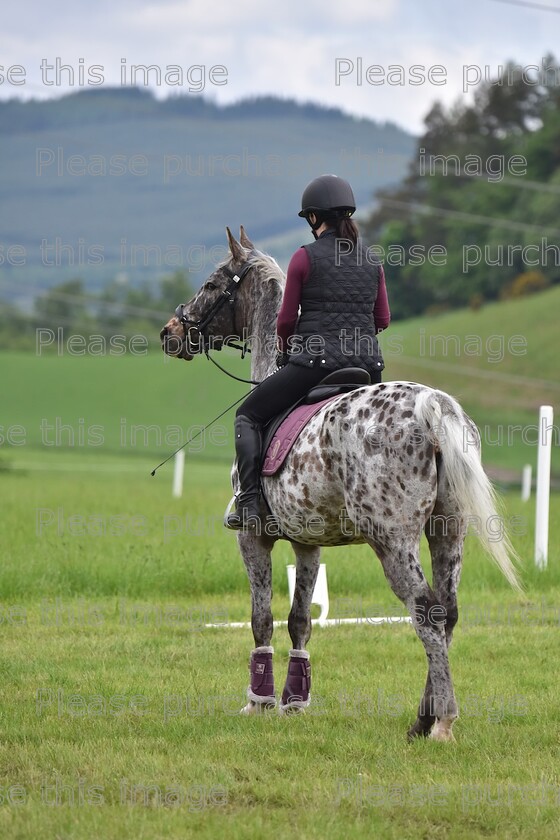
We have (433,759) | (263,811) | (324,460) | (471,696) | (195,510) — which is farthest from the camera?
(195,510)

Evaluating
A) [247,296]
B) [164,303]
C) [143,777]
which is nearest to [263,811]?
[143,777]

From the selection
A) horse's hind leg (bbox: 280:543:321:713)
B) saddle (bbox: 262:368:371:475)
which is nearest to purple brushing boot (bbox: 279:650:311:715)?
horse's hind leg (bbox: 280:543:321:713)

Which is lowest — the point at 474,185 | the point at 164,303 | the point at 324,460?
the point at 324,460

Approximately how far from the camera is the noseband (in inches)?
299

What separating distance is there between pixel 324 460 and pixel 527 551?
271 inches

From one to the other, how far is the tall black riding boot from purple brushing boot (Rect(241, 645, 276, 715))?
2.97 ft

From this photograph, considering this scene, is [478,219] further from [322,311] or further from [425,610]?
[425,610]

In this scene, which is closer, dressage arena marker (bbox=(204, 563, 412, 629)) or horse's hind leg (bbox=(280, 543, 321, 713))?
horse's hind leg (bbox=(280, 543, 321, 713))

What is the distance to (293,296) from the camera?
21.7 feet

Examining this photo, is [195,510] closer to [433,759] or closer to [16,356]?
[433,759]

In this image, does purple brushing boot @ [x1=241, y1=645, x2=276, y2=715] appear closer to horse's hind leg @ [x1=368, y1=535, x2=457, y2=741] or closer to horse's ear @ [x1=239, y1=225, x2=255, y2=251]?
horse's hind leg @ [x1=368, y1=535, x2=457, y2=741]

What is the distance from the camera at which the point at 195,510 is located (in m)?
17.6

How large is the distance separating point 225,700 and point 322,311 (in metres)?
2.69

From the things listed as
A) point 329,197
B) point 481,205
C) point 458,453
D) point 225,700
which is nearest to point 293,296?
point 329,197
